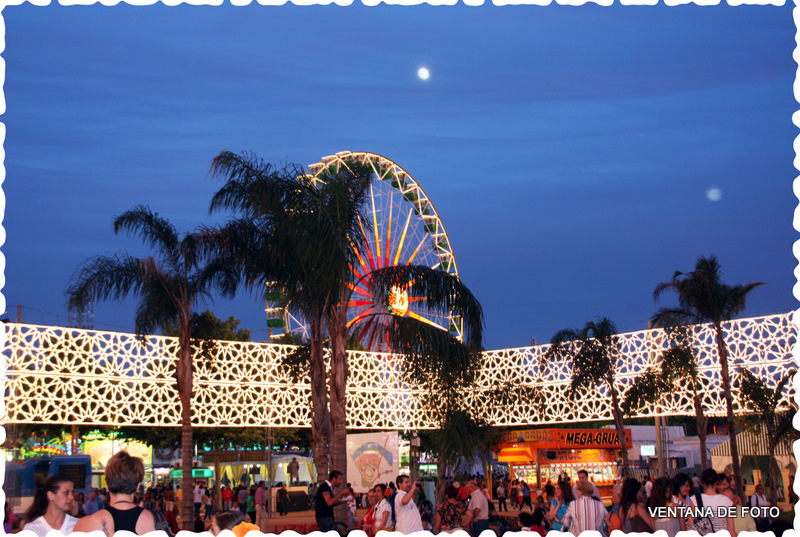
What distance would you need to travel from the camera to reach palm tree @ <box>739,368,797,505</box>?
2766 centimetres

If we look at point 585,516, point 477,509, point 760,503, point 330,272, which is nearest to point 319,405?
point 330,272

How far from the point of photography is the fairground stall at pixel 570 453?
33656mm

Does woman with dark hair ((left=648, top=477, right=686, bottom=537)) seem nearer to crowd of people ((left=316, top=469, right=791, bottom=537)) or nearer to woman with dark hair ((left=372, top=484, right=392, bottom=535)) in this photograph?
crowd of people ((left=316, top=469, right=791, bottom=537))

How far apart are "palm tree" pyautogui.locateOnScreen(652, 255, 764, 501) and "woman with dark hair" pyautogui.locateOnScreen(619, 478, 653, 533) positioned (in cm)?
1919

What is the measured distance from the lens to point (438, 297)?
55.3 ft

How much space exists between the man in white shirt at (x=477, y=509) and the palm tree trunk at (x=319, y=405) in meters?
6.45

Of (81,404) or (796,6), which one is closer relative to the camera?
(796,6)

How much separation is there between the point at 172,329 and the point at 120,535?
128 ft

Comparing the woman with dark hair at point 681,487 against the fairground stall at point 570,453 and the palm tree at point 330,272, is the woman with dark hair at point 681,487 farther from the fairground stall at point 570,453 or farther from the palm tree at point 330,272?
the fairground stall at point 570,453

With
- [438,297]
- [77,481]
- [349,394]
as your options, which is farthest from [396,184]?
[438,297]

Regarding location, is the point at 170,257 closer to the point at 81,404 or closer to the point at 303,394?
the point at 81,404

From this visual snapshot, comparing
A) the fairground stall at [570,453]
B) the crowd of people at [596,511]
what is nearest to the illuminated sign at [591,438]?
the fairground stall at [570,453]

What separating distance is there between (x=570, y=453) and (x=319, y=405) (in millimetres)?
19355

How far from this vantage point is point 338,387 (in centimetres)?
1666
